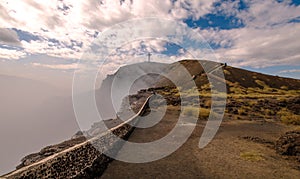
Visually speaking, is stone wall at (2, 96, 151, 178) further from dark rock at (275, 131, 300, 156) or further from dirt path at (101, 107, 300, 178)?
dark rock at (275, 131, 300, 156)

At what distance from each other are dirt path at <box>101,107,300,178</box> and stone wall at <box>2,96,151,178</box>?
84cm

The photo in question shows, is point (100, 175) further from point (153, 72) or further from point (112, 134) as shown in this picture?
point (153, 72)

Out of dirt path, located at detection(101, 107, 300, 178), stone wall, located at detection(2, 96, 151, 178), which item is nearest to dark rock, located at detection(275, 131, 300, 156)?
dirt path, located at detection(101, 107, 300, 178)

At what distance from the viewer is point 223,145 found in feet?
53.2

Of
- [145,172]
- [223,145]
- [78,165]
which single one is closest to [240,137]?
[223,145]

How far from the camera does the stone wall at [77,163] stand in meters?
8.01

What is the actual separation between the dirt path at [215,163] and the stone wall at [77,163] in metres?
0.84

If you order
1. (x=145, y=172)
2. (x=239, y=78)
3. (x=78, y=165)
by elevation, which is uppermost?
(x=239, y=78)

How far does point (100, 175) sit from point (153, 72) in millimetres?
A: 130982

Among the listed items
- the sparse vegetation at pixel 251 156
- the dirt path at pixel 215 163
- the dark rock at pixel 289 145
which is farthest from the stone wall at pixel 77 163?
the dark rock at pixel 289 145

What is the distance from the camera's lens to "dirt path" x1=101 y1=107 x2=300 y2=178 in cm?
1089

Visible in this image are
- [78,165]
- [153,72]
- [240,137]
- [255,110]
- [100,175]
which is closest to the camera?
[78,165]

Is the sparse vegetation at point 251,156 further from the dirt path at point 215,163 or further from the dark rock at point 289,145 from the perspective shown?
the dark rock at point 289,145

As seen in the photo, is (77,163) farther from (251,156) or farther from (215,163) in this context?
(251,156)
